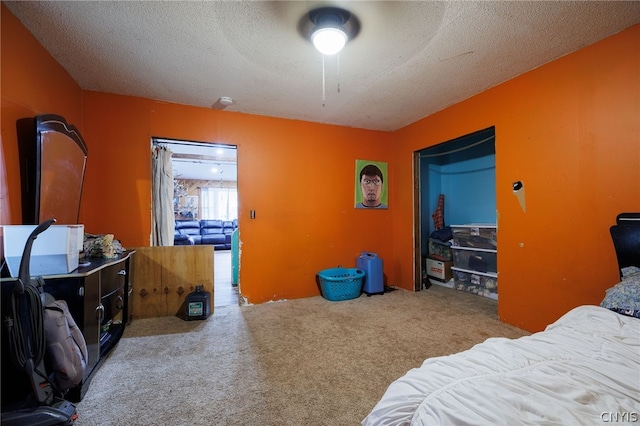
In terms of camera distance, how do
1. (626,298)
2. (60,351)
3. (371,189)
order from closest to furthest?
(60,351) → (626,298) → (371,189)

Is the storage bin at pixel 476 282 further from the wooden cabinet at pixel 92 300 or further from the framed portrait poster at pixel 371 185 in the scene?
the wooden cabinet at pixel 92 300

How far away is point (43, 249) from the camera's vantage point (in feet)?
4.74

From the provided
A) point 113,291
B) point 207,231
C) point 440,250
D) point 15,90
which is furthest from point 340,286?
point 207,231

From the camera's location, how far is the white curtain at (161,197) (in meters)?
3.02

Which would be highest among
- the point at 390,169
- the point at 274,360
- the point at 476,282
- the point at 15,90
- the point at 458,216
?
the point at 15,90

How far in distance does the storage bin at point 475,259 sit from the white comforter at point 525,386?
2458 millimetres

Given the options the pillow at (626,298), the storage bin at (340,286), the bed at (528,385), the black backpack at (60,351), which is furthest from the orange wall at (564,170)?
the black backpack at (60,351)

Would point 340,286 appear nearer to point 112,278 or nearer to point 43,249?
point 112,278

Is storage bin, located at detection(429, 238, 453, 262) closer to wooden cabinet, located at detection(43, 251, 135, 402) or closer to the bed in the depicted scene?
the bed

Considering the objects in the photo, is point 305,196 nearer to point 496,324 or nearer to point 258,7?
point 258,7

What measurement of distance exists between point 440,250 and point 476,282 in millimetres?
679

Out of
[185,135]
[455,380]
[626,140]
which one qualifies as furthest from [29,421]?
[626,140]

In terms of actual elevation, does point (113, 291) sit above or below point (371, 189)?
below

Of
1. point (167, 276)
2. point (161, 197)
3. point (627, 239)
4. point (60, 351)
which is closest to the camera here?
point (60, 351)
